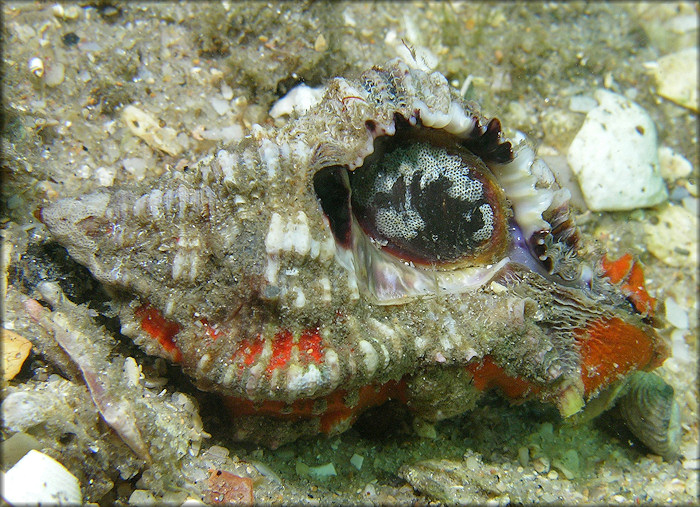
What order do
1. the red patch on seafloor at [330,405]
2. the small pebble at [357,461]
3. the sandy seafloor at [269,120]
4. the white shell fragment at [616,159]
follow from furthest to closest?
the white shell fragment at [616,159]
the small pebble at [357,461]
the sandy seafloor at [269,120]
the red patch on seafloor at [330,405]

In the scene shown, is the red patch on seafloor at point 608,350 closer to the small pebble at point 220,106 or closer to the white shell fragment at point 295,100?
the white shell fragment at point 295,100

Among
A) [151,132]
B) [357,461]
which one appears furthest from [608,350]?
[151,132]

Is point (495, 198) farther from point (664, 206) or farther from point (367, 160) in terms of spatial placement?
point (664, 206)

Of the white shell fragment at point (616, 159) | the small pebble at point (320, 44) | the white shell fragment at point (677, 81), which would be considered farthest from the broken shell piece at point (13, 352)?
the white shell fragment at point (677, 81)

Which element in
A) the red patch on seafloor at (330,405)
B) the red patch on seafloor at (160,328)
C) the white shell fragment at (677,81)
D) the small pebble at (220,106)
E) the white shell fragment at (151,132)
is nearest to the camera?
the red patch on seafloor at (160,328)

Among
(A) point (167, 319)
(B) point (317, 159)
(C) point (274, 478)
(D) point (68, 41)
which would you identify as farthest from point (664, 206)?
(D) point (68, 41)

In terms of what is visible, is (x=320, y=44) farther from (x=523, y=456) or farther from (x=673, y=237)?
(x=673, y=237)

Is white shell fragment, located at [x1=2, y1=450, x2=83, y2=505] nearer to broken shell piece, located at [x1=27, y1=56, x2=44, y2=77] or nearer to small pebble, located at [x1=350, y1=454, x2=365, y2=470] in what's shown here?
small pebble, located at [x1=350, y1=454, x2=365, y2=470]
